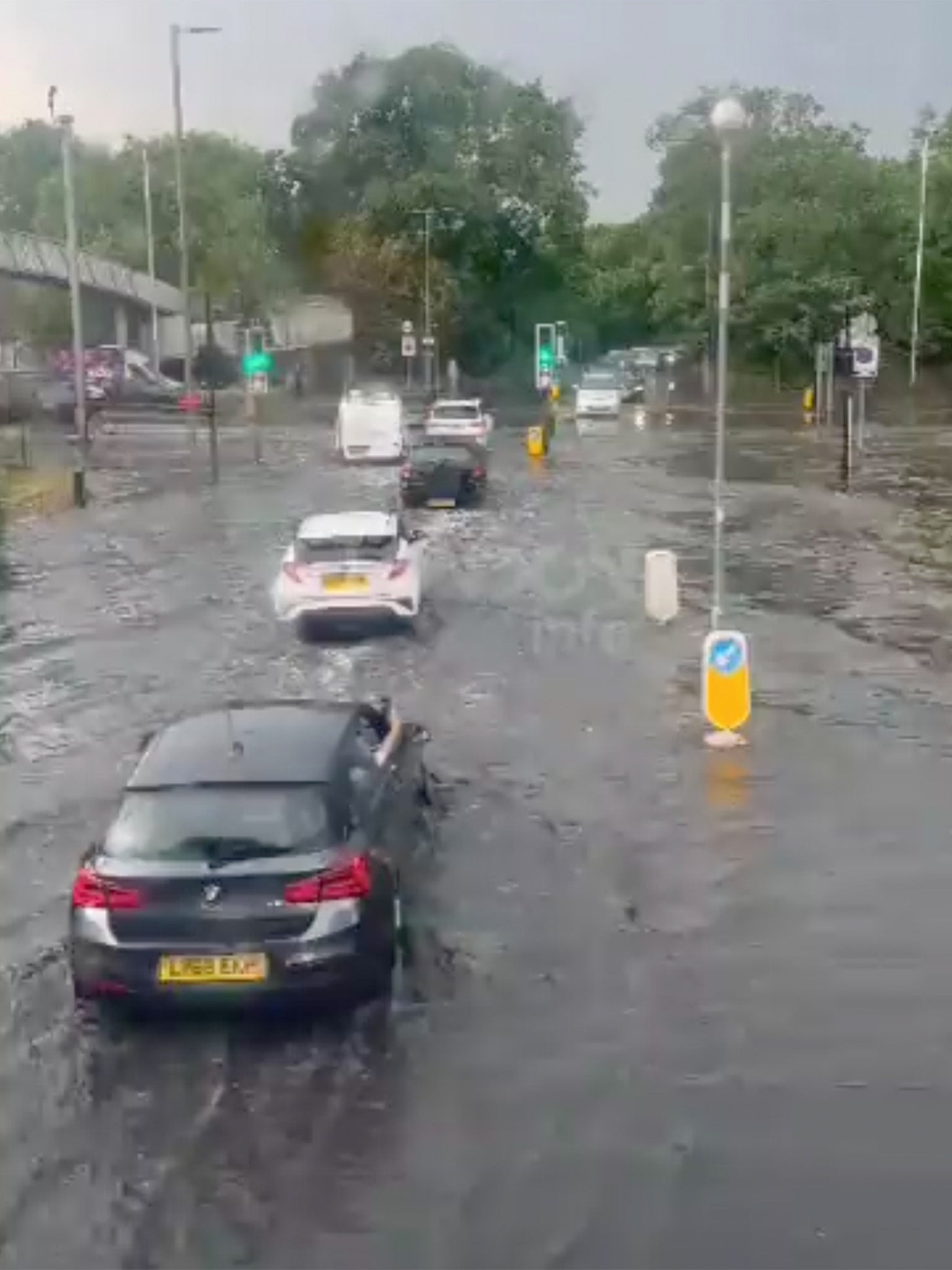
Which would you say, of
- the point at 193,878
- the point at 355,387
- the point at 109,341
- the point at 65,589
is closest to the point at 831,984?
the point at 193,878

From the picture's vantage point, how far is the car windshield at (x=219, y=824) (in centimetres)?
891

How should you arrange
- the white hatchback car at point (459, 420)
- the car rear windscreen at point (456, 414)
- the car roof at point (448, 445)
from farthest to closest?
the car rear windscreen at point (456, 414), the white hatchback car at point (459, 420), the car roof at point (448, 445)

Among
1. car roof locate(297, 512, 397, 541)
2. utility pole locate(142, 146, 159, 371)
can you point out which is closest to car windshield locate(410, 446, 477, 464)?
car roof locate(297, 512, 397, 541)

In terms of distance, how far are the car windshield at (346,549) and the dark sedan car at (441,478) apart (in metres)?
13.2

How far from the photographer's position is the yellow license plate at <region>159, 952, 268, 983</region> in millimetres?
8664

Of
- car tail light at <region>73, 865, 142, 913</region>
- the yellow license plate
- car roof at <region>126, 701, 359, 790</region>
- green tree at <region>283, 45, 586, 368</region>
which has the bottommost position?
the yellow license plate

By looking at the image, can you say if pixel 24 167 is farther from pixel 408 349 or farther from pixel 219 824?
pixel 219 824

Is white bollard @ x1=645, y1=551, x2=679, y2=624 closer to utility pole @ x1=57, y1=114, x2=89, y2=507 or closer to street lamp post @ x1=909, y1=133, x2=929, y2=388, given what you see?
utility pole @ x1=57, y1=114, x2=89, y2=507

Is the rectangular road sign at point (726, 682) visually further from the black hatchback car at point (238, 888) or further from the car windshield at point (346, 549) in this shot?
the car windshield at point (346, 549)

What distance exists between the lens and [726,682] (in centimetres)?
1490

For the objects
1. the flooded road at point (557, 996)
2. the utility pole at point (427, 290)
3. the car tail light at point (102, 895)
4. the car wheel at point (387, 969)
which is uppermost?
the utility pole at point (427, 290)

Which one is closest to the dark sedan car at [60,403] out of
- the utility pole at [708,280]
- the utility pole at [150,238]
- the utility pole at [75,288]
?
the utility pole at [150,238]

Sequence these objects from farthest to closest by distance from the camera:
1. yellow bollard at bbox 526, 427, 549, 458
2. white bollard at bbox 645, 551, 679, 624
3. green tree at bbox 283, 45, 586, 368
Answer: green tree at bbox 283, 45, 586, 368, yellow bollard at bbox 526, 427, 549, 458, white bollard at bbox 645, 551, 679, 624

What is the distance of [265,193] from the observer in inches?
2820
